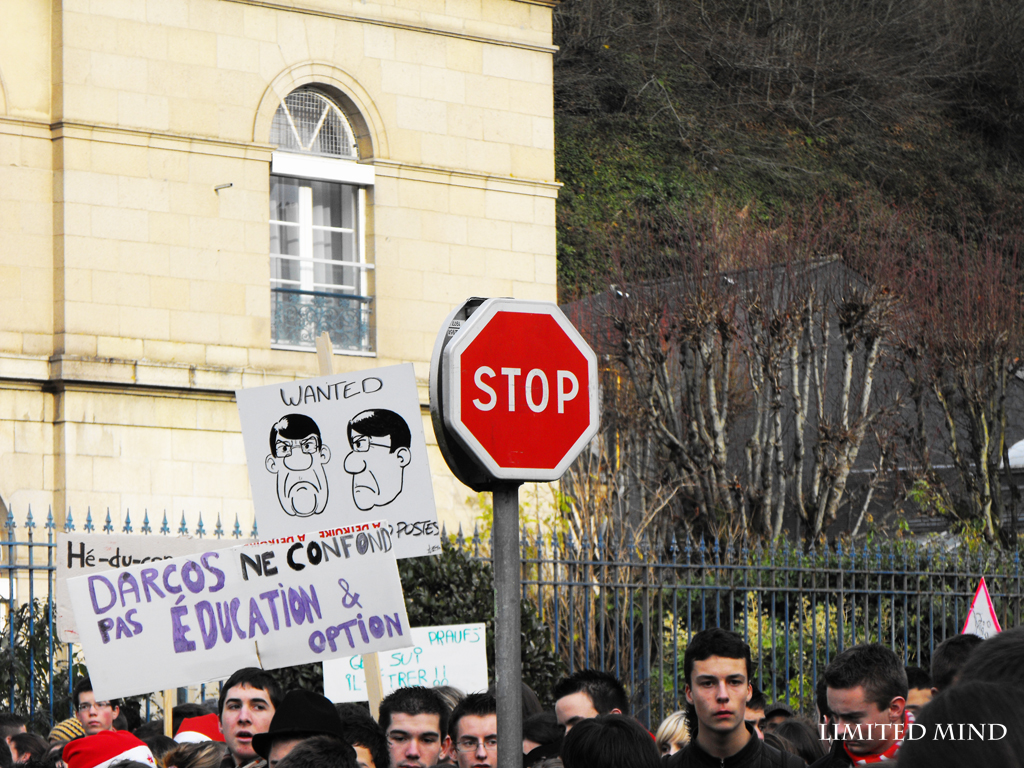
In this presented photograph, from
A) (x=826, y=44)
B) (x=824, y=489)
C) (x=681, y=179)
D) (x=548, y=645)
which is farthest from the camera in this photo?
(x=826, y=44)

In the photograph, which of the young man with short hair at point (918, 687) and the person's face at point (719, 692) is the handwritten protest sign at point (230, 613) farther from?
the young man with short hair at point (918, 687)

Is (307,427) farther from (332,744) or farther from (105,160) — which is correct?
(105,160)

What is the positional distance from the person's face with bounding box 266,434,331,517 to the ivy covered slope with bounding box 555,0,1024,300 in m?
25.1

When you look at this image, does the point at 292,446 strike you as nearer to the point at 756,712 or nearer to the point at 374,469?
the point at 374,469

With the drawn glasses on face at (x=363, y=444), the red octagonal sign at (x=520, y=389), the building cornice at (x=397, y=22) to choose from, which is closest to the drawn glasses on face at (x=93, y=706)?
the drawn glasses on face at (x=363, y=444)

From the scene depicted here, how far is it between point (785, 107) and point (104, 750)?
1421 inches

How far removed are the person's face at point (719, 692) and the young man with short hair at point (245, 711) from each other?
Result: 5.87ft

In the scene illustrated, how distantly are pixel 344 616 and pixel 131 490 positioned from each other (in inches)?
388

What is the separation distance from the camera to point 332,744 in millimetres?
4574

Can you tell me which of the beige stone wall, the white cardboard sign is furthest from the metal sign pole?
the beige stone wall

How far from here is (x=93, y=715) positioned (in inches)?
354

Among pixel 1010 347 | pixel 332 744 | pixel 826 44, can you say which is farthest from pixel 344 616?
pixel 826 44

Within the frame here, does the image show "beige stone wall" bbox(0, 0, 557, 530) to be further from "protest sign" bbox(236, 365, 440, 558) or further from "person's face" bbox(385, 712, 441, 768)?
"person's face" bbox(385, 712, 441, 768)

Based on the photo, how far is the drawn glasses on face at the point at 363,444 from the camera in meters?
7.70
